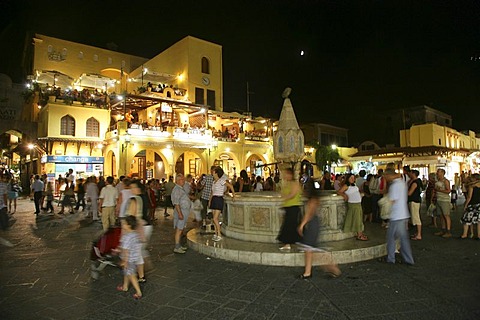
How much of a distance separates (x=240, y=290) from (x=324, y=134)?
33305 mm

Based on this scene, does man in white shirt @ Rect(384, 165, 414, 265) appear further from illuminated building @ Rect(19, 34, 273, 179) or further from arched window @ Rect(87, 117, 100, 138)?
arched window @ Rect(87, 117, 100, 138)

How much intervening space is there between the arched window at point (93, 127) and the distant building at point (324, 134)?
814 inches

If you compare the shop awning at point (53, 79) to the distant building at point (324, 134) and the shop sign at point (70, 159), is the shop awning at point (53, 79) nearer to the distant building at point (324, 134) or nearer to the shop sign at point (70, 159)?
the shop sign at point (70, 159)

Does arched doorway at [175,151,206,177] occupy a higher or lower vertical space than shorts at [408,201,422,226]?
higher

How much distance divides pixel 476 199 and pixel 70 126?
22830mm

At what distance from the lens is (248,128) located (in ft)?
103

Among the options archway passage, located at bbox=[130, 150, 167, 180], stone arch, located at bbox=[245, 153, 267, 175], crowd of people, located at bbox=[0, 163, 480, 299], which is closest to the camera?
crowd of people, located at bbox=[0, 163, 480, 299]

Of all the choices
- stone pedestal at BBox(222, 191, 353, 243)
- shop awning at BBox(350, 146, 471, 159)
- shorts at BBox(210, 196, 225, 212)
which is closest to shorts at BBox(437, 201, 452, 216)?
stone pedestal at BBox(222, 191, 353, 243)

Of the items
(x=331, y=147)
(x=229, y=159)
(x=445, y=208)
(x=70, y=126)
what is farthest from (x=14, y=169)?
(x=445, y=208)

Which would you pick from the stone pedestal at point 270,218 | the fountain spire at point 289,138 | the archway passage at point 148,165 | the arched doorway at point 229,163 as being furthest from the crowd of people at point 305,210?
the archway passage at point 148,165

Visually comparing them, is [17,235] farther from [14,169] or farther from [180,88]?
[14,169]

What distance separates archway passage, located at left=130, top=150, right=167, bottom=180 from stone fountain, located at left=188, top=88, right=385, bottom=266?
18945 millimetres

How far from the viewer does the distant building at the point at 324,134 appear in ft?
115

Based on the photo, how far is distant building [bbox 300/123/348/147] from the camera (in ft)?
115
